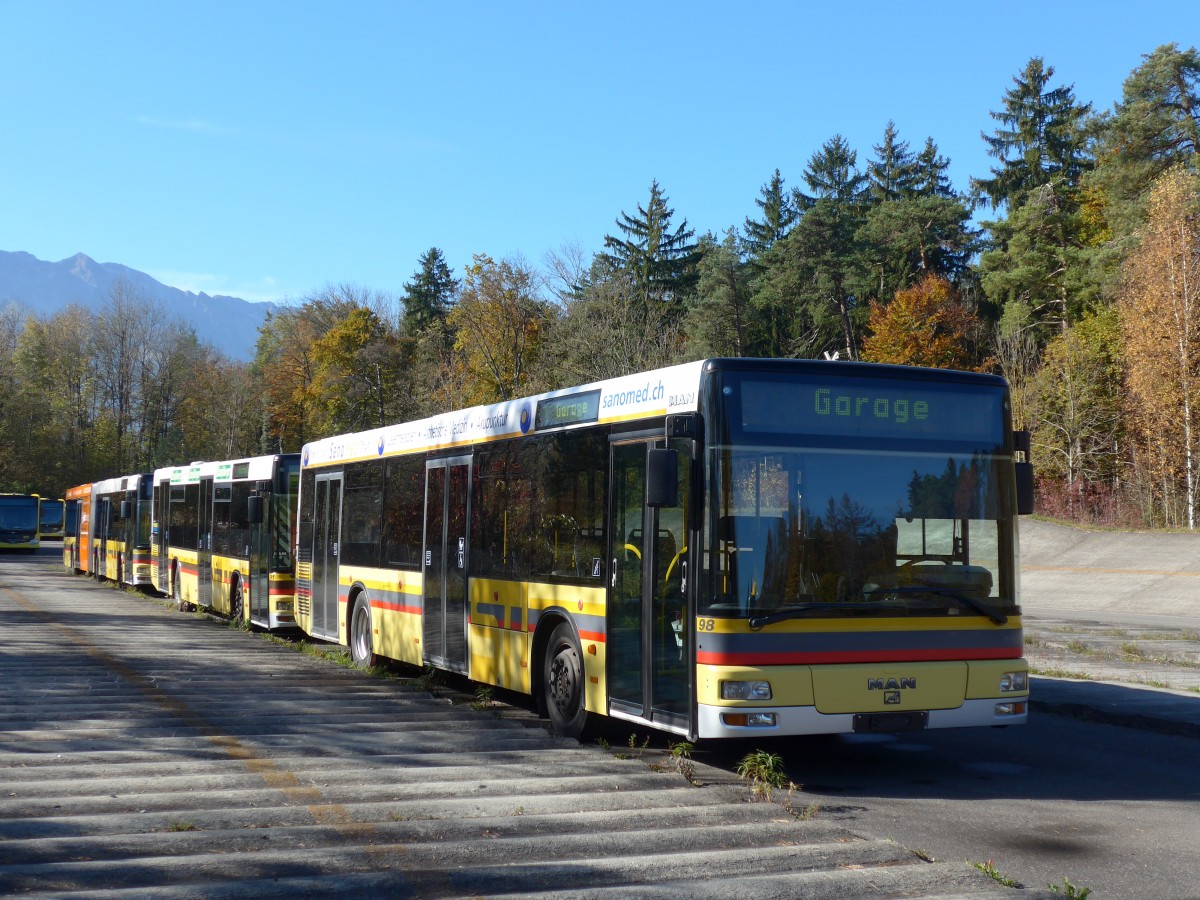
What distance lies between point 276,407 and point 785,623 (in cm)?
8216

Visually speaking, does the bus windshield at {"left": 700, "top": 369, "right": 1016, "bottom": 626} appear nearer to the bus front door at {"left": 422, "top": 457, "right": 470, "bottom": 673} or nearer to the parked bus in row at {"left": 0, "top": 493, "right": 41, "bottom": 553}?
the bus front door at {"left": 422, "top": 457, "right": 470, "bottom": 673}

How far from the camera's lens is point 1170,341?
143 ft

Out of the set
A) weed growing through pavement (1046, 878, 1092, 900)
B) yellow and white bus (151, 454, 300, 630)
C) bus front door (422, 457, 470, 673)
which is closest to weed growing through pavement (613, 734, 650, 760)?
bus front door (422, 457, 470, 673)

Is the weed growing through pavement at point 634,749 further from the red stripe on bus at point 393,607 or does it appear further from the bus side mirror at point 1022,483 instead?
the red stripe on bus at point 393,607

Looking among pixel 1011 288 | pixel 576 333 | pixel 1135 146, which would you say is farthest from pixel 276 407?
pixel 1135 146

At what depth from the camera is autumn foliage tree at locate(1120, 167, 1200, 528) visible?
141 ft

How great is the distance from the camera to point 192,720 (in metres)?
11.0

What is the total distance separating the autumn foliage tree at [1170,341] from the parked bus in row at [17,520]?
50.8 meters

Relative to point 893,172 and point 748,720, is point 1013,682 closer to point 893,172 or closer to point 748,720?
point 748,720

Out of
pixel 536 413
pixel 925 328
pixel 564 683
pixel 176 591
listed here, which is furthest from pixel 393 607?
pixel 925 328

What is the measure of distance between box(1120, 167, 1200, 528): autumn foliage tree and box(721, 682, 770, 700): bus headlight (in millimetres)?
37577

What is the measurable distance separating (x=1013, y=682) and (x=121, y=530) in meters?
32.8

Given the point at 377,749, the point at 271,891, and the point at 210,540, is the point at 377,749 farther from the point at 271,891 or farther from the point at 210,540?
the point at 210,540

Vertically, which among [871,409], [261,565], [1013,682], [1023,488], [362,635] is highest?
[871,409]
